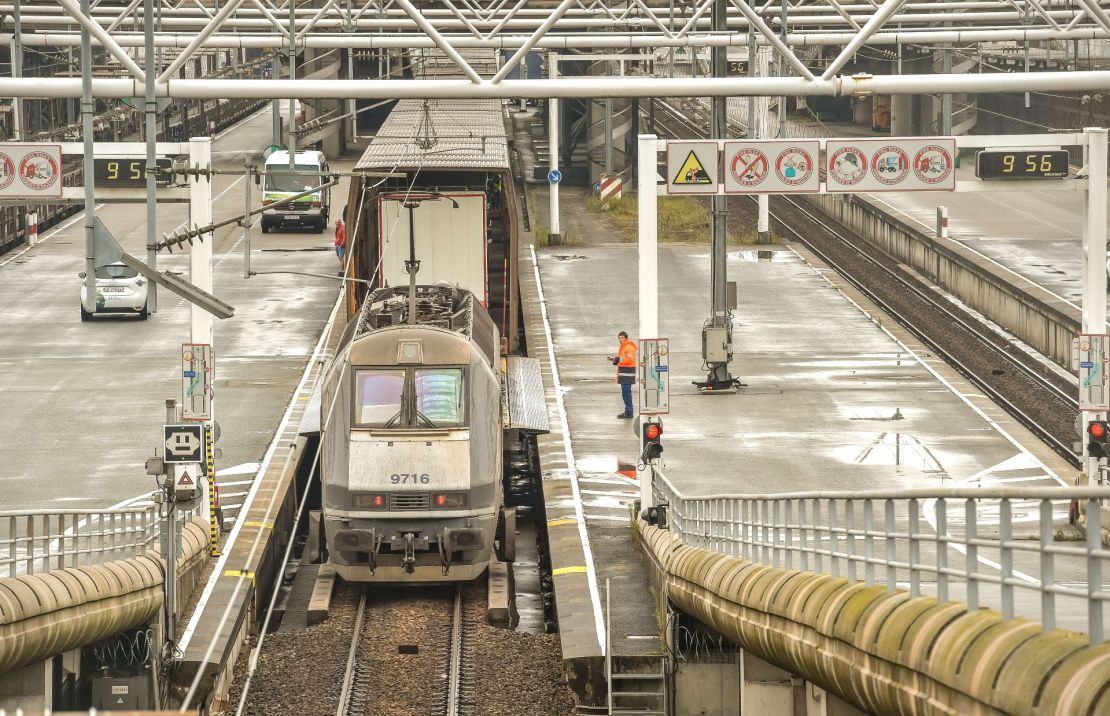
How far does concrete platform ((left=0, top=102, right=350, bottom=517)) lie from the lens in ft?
86.2

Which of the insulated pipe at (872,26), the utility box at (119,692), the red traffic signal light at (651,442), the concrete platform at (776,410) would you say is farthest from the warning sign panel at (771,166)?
the utility box at (119,692)

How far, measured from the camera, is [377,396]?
21.7 m

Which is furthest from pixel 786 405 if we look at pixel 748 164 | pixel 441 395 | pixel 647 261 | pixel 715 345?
pixel 441 395

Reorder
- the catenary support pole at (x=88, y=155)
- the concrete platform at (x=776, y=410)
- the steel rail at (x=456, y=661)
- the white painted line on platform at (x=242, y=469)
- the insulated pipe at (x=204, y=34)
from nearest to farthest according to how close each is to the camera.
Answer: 1. the catenary support pole at (x=88, y=155)
2. the steel rail at (x=456, y=661)
3. the insulated pipe at (x=204, y=34)
4. the concrete platform at (x=776, y=410)
5. the white painted line on platform at (x=242, y=469)

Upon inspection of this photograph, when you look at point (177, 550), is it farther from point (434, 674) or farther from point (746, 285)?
point (746, 285)

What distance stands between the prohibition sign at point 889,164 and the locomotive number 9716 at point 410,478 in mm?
7120

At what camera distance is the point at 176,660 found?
712 inches

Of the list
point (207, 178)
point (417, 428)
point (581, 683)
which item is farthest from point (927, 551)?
point (207, 178)

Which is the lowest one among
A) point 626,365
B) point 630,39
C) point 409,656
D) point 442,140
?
point 409,656

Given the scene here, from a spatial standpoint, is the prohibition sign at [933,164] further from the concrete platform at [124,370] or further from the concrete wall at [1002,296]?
the concrete wall at [1002,296]

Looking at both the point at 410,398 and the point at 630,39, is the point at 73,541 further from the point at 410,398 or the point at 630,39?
the point at 630,39

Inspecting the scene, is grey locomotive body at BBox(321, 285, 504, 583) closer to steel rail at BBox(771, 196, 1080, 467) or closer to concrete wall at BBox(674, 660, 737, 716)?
concrete wall at BBox(674, 660, 737, 716)

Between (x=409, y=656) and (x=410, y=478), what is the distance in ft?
7.07

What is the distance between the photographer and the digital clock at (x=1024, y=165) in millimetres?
23984
